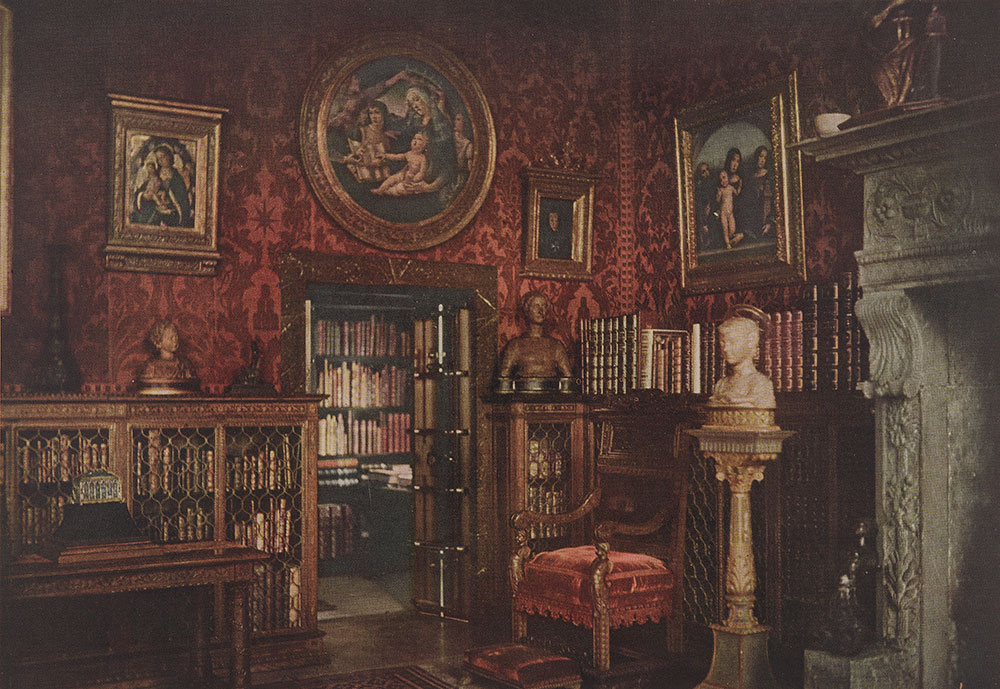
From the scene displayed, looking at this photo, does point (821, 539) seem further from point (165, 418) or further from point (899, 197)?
A: point (165, 418)

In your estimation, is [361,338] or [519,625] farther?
[361,338]

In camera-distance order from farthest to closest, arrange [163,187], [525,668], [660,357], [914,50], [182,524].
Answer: [660,357] < [163,187] < [182,524] < [525,668] < [914,50]

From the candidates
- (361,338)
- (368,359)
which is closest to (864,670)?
(361,338)

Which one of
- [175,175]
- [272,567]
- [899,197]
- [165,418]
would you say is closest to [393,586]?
[272,567]

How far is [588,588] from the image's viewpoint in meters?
5.54

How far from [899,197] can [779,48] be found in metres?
2.07

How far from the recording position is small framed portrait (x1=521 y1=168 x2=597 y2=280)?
7195mm

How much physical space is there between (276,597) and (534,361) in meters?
2.27

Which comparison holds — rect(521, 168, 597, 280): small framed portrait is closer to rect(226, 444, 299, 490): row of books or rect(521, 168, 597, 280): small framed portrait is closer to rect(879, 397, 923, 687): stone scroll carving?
rect(226, 444, 299, 490): row of books

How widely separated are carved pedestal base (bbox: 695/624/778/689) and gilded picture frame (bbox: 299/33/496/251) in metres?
3.24

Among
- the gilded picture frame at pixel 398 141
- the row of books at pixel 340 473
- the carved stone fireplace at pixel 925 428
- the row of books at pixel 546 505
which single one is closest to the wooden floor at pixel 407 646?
the row of books at pixel 546 505

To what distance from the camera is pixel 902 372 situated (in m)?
4.44

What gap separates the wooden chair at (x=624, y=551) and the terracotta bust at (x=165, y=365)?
2097mm

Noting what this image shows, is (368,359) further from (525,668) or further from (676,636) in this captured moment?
(525,668)
